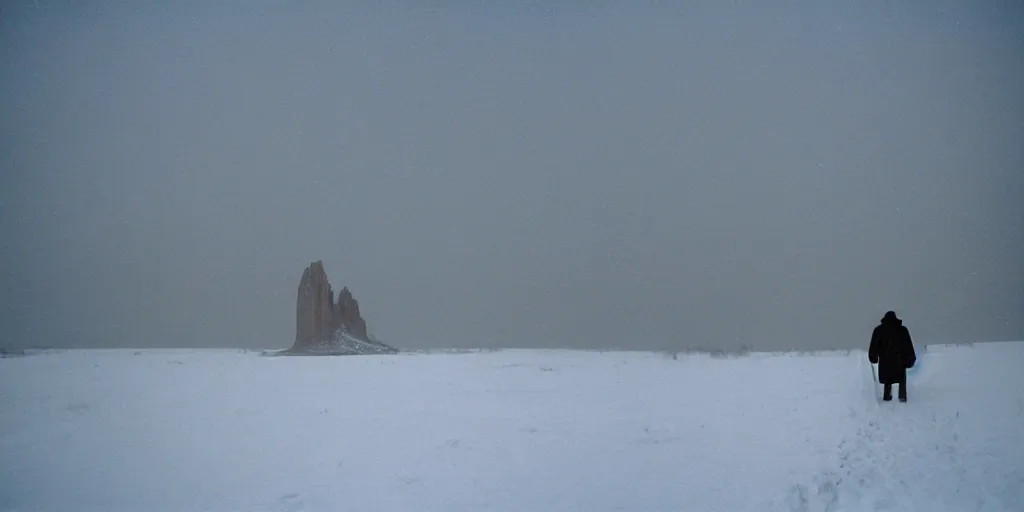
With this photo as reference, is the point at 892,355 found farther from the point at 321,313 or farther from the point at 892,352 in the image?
the point at 321,313

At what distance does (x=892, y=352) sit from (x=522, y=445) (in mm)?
7882

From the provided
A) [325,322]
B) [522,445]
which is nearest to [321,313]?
[325,322]

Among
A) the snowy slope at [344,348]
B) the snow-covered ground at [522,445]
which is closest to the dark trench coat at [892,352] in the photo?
the snow-covered ground at [522,445]

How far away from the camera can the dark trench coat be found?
15242 millimetres

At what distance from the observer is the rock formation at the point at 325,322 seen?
4159cm

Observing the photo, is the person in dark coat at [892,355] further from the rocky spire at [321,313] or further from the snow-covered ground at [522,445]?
the rocky spire at [321,313]

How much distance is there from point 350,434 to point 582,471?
176 inches

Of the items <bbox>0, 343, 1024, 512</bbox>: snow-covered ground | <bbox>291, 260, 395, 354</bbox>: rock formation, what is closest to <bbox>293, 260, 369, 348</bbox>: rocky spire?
<bbox>291, 260, 395, 354</bbox>: rock formation

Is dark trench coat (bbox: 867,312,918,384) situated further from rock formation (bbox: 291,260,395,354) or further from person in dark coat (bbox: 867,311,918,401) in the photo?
rock formation (bbox: 291,260,395,354)

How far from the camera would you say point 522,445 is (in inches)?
500

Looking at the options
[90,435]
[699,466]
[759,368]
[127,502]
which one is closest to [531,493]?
[699,466]

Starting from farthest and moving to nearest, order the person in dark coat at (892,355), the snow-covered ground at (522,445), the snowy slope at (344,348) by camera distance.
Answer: the snowy slope at (344,348) → the person in dark coat at (892,355) → the snow-covered ground at (522,445)

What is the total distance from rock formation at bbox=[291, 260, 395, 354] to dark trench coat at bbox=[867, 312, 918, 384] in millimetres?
28318

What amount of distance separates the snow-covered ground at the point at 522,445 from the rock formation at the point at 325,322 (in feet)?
70.6
